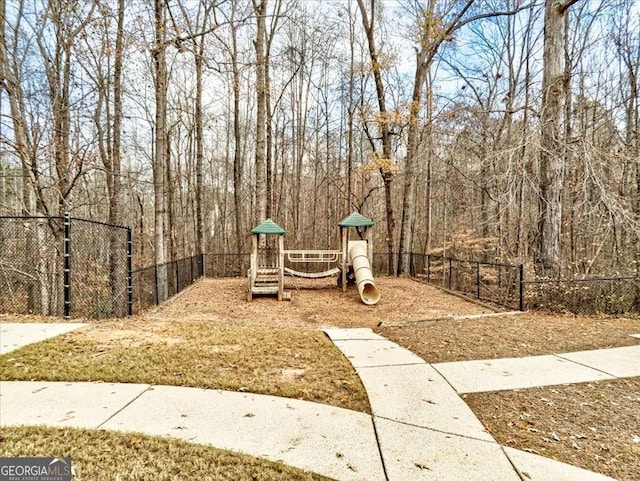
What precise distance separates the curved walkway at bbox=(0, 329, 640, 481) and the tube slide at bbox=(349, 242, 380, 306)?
478 cm

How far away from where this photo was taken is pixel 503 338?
4.82 meters

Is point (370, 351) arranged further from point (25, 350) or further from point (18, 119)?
point (18, 119)

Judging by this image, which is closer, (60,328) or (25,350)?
(25,350)

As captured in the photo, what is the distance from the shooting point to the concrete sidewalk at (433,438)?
1991 mm

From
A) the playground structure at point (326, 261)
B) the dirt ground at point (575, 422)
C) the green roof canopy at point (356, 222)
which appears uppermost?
the green roof canopy at point (356, 222)

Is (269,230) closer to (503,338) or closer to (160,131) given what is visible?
(160,131)

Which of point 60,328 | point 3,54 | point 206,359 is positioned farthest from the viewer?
point 3,54

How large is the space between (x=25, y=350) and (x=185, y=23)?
9483 mm

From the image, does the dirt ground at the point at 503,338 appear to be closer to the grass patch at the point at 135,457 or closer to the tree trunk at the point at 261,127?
the grass patch at the point at 135,457

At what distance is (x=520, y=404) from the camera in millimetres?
2906

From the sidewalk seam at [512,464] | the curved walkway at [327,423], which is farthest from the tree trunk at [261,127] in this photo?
the sidewalk seam at [512,464]

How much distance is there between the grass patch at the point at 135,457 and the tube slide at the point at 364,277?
6.42 m

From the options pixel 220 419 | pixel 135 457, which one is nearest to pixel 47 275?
pixel 220 419

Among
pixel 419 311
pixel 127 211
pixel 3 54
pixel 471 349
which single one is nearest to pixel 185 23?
pixel 3 54
